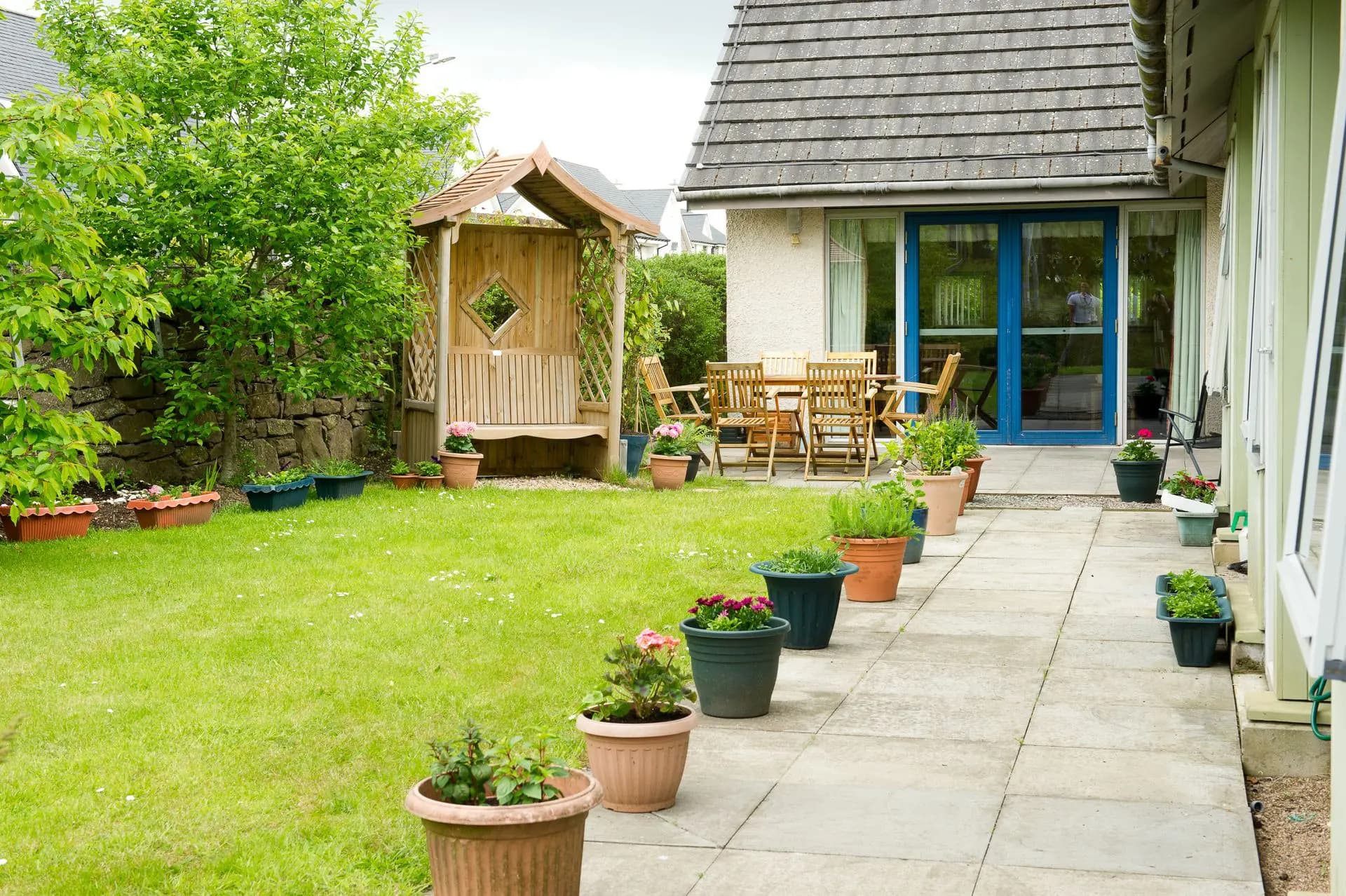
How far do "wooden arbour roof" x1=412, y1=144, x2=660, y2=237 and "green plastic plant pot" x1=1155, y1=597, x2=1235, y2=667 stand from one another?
6965 millimetres

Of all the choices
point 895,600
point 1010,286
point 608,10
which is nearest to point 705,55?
point 608,10

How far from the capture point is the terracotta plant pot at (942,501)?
906 cm

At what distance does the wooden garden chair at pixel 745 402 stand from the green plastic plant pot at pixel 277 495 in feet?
13.0

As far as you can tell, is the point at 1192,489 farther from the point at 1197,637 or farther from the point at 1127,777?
the point at 1127,777

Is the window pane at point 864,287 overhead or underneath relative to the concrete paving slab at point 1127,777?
overhead

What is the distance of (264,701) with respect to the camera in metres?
5.06

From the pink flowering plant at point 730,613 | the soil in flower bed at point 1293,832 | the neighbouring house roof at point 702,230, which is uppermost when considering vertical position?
the neighbouring house roof at point 702,230

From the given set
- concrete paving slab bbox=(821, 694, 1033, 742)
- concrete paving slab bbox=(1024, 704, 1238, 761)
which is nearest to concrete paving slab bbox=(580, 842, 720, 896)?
concrete paving slab bbox=(821, 694, 1033, 742)

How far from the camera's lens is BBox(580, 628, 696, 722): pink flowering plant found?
158 inches

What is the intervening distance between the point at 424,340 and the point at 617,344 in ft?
5.81

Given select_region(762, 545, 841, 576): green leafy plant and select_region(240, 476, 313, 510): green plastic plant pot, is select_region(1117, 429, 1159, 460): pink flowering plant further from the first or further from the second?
select_region(240, 476, 313, 510): green plastic plant pot

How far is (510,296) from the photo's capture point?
12766 mm

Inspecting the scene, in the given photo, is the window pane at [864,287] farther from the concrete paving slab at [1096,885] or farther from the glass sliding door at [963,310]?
the concrete paving slab at [1096,885]

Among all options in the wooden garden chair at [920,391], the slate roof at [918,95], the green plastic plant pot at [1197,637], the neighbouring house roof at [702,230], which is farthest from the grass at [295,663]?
the neighbouring house roof at [702,230]
